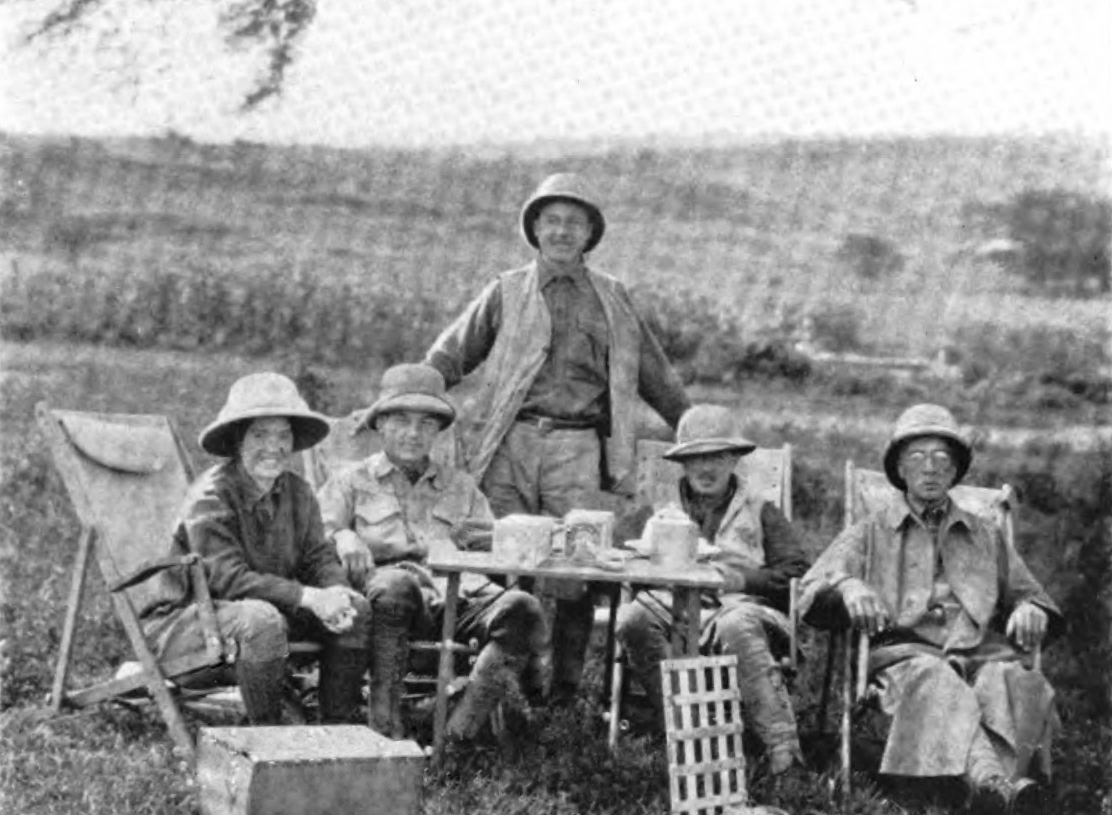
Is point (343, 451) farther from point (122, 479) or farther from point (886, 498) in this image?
point (886, 498)

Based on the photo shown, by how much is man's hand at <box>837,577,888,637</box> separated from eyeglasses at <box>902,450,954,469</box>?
0.60m

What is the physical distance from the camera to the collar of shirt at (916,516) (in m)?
5.92

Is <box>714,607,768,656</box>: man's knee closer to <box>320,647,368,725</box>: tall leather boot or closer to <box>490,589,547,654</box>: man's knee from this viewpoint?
<box>490,589,547,654</box>: man's knee

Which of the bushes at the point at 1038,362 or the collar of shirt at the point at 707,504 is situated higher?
the bushes at the point at 1038,362

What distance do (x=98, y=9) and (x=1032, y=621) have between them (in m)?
5.72

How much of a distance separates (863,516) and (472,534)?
1858mm

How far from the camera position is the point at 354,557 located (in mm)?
5516

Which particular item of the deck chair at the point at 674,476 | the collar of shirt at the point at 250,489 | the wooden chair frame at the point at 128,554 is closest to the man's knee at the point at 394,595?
the collar of shirt at the point at 250,489

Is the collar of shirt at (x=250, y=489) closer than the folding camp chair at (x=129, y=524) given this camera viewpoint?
No

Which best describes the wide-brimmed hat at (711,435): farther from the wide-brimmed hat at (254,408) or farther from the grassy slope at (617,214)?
the grassy slope at (617,214)

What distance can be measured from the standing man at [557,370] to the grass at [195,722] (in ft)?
3.18

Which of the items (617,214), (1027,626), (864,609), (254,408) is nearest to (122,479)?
(254,408)

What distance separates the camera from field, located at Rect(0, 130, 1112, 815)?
1025 centimetres

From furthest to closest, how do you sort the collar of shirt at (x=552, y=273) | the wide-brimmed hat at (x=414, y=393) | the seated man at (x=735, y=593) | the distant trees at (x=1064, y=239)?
1. the distant trees at (x=1064, y=239)
2. the collar of shirt at (x=552, y=273)
3. the wide-brimmed hat at (x=414, y=393)
4. the seated man at (x=735, y=593)
